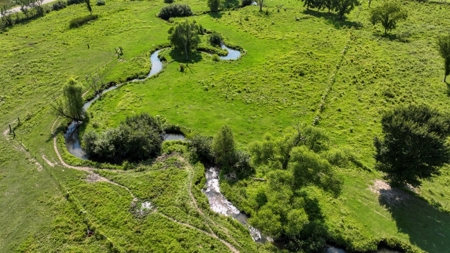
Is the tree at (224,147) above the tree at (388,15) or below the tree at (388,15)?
below

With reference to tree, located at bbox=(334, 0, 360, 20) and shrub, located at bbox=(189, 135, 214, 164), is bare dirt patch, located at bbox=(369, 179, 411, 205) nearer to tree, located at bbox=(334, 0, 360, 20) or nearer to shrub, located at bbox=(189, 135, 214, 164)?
shrub, located at bbox=(189, 135, 214, 164)

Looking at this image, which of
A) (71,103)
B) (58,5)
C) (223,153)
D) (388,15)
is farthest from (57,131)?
(388,15)

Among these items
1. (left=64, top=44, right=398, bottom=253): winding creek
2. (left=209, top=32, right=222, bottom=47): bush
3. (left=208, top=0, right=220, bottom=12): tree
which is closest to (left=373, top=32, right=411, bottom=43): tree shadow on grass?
(left=209, top=32, right=222, bottom=47): bush

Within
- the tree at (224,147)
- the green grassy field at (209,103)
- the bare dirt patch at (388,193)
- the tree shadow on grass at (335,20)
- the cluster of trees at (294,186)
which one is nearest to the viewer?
the cluster of trees at (294,186)

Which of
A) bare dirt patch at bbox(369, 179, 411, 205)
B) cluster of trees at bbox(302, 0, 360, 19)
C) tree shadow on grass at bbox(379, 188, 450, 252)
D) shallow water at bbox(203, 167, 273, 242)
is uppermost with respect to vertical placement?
cluster of trees at bbox(302, 0, 360, 19)

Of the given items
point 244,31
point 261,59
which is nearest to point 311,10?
point 244,31

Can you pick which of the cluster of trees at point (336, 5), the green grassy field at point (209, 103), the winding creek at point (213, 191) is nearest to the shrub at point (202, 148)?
the winding creek at point (213, 191)

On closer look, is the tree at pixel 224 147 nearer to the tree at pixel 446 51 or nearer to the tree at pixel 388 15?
the tree at pixel 446 51
